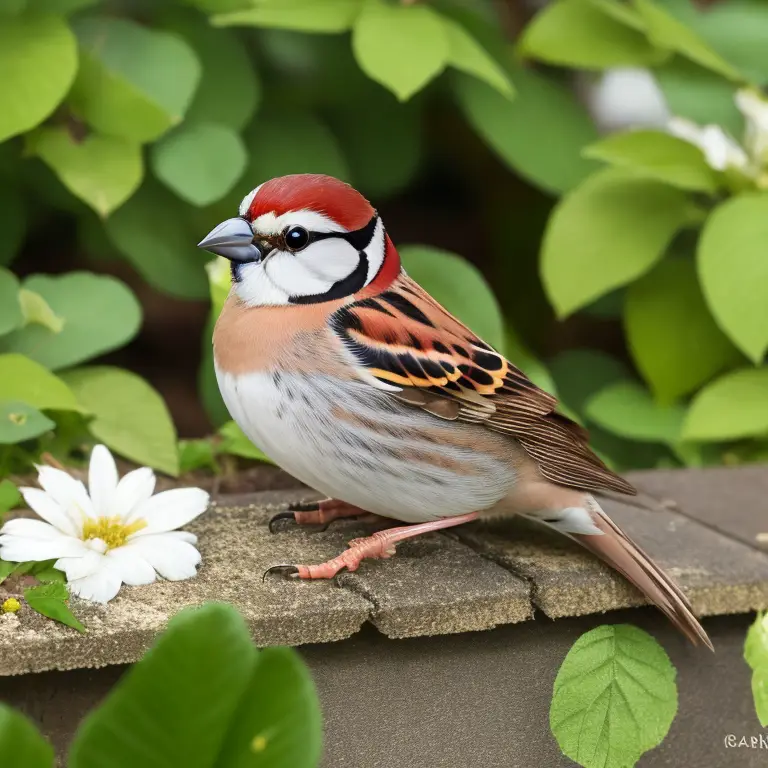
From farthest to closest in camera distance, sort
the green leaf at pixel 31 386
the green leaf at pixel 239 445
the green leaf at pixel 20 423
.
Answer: the green leaf at pixel 239 445 → the green leaf at pixel 31 386 → the green leaf at pixel 20 423

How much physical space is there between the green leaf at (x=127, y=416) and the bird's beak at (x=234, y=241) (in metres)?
0.81

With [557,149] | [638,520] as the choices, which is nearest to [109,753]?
[638,520]

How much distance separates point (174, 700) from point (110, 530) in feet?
2.60

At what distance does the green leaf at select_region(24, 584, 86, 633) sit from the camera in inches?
73.5

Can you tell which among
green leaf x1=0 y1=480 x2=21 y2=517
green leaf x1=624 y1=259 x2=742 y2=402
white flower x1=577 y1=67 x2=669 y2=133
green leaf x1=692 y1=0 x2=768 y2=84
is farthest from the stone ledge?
white flower x1=577 y1=67 x2=669 y2=133

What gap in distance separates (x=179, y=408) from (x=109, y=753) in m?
3.03

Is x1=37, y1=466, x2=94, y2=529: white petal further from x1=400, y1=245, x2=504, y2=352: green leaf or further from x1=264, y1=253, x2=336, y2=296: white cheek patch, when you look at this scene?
x1=400, y1=245, x2=504, y2=352: green leaf

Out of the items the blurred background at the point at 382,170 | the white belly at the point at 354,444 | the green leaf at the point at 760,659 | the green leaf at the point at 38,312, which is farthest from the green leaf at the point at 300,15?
the green leaf at the point at 760,659

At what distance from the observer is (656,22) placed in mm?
3416

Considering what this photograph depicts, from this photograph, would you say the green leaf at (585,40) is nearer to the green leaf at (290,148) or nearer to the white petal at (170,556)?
the green leaf at (290,148)

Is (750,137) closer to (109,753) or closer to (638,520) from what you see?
(638,520)

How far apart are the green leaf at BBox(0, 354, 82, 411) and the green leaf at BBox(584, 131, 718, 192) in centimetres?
160

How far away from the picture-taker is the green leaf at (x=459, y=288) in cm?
319

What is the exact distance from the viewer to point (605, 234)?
3.37 m
